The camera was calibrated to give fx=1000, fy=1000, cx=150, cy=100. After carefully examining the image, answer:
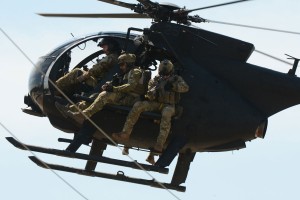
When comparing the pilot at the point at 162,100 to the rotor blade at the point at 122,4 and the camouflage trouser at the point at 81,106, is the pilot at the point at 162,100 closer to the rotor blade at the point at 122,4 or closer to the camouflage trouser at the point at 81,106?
the camouflage trouser at the point at 81,106

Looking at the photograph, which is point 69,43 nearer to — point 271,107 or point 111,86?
point 111,86

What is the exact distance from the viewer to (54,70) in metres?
20.1

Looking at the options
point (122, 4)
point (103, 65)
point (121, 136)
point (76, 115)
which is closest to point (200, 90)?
point (121, 136)

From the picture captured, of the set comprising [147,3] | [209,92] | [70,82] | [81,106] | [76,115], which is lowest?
[76,115]

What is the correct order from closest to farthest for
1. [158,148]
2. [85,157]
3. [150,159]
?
[85,157], [158,148], [150,159]

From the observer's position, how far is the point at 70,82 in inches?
786

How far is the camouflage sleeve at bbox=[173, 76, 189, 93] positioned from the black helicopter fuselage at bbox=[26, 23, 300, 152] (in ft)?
1.05

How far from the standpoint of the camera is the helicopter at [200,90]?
1964 centimetres

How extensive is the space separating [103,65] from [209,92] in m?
2.17

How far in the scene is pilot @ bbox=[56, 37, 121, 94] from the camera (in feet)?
65.3

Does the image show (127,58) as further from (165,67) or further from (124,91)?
(165,67)

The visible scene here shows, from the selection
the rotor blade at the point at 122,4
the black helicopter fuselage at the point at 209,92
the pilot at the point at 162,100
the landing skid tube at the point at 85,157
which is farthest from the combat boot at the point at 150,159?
the rotor blade at the point at 122,4

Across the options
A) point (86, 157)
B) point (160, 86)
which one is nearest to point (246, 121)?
point (160, 86)

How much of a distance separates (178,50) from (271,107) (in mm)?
2240
